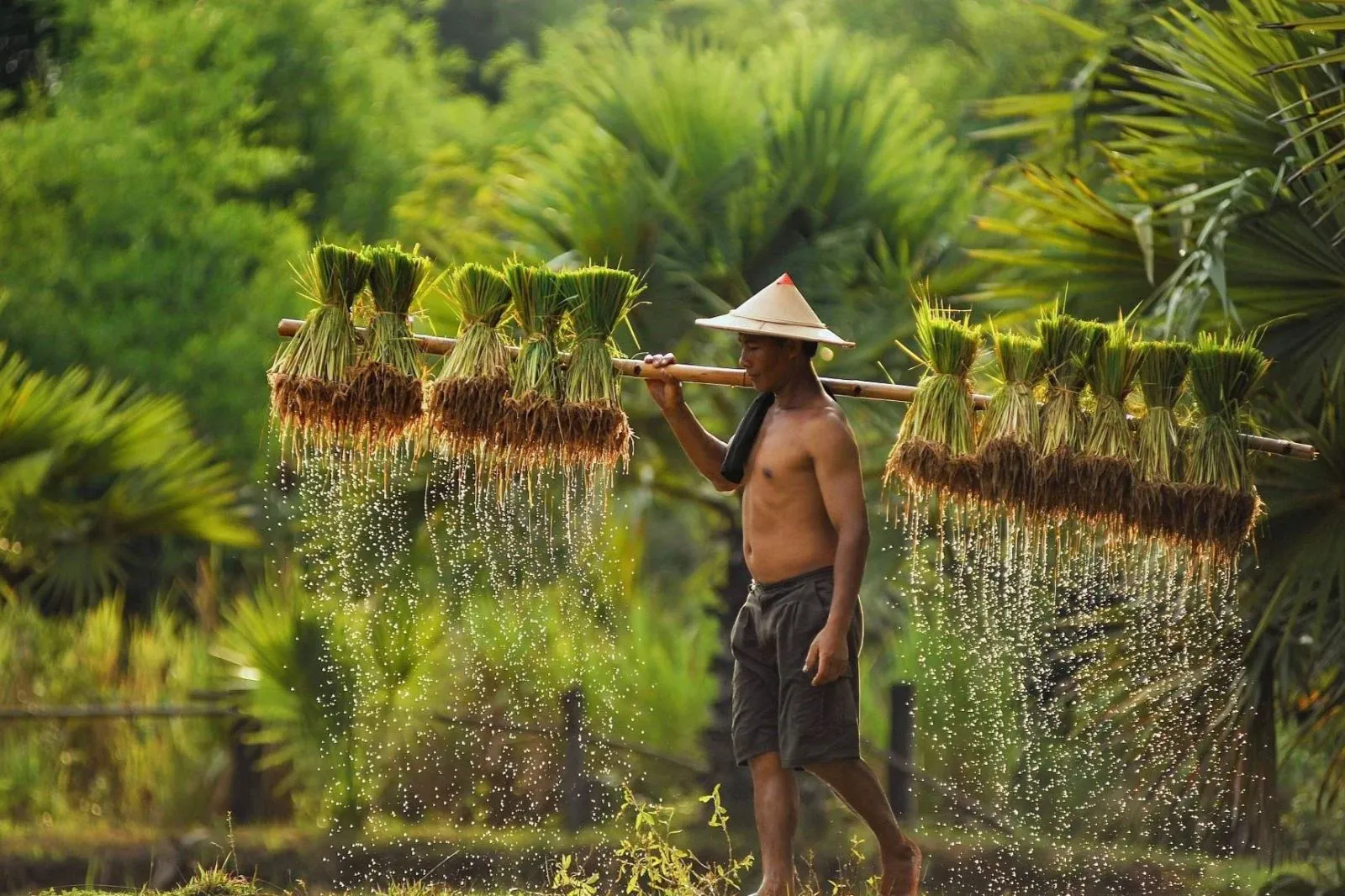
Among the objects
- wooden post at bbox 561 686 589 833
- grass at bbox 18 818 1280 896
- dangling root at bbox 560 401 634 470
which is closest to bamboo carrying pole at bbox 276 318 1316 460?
dangling root at bbox 560 401 634 470

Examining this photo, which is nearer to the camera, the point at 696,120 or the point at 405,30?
the point at 696,120

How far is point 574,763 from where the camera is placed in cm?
1070

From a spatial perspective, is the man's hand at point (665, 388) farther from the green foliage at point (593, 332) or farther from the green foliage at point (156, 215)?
the green foliage at point (156, 215)

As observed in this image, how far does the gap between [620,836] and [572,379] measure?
5.06 meters

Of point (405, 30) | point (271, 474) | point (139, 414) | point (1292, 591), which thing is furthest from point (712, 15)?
point (1292, 591)

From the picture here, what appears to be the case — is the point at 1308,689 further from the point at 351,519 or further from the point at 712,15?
the point at 712,15

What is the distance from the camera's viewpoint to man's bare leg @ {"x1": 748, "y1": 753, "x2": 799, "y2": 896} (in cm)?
542

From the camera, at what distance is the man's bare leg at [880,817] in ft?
17.9

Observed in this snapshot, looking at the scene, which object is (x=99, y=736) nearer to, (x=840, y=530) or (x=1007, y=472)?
(x=1007, y=472)

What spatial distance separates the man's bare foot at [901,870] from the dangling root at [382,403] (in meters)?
1.93

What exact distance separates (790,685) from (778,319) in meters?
1.04

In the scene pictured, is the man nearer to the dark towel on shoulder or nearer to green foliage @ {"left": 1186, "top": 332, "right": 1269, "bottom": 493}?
the dark towel on shoulder

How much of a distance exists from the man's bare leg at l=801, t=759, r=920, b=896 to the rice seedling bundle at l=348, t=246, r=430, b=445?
1.65 m

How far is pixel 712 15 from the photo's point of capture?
93.7 ft
